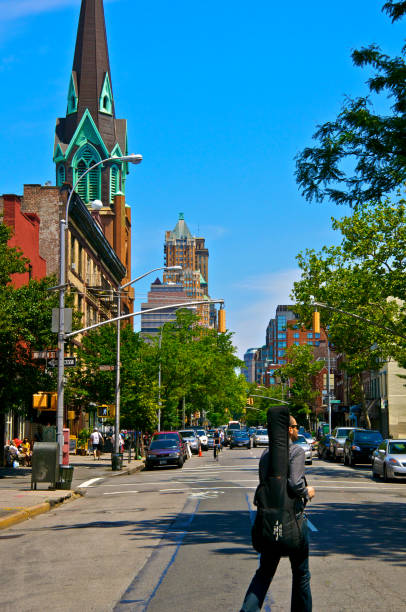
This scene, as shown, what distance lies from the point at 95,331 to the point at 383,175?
3051cm

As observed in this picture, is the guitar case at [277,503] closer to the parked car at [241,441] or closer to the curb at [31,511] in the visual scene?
the curb at [31,511]

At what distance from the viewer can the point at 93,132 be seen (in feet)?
314

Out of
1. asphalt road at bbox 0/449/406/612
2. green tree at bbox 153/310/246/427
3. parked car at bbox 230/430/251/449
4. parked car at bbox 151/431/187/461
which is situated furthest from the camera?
parked car at bbox 230/430/251/449

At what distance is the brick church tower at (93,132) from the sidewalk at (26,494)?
62454mm

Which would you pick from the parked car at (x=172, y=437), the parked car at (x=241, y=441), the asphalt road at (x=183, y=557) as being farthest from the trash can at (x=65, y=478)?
the parked car at (x=241, y=441)

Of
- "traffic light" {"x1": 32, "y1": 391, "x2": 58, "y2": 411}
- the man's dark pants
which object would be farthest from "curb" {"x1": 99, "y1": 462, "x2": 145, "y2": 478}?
the man's dark pants

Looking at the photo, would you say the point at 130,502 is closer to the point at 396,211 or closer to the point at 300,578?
the point at 300,578

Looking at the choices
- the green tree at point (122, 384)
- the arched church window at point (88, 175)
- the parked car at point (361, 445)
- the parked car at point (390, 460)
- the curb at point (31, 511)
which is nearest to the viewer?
the curb at point (31, 511)

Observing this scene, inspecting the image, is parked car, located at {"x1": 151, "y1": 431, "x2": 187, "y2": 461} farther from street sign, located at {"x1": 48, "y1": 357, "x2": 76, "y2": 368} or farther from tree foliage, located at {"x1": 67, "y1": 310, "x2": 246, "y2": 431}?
street sign, located at {"x1": 48, "y1": 357, "x2": 76, "y2": 368}

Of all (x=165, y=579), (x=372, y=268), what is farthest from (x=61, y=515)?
(x=372, y=268)

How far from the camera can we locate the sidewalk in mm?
17259

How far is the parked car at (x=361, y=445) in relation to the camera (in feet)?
127

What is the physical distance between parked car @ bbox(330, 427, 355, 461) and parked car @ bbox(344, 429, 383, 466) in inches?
92.5

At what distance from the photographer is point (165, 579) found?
9328mm
